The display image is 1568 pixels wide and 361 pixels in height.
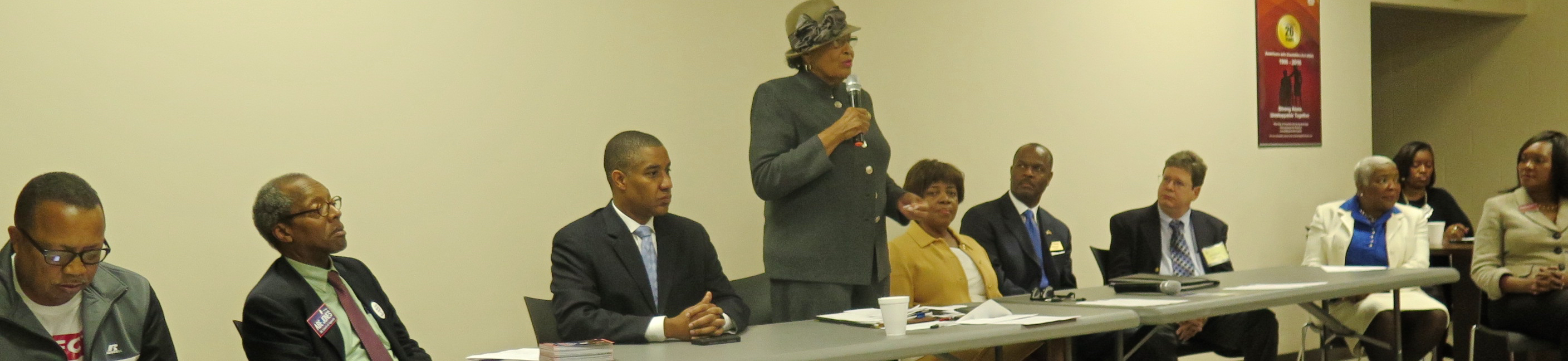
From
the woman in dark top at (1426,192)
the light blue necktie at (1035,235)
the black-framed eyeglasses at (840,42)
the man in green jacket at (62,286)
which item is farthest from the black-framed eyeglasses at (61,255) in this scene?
the woman in dark top at (1426,192)

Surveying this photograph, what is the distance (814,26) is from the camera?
2871mm

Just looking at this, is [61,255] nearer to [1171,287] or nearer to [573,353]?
[573,353]

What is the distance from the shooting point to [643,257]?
267 centimetres

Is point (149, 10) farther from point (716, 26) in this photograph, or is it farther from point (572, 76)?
point (716, 26)

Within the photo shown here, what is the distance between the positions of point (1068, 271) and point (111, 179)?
3169mm

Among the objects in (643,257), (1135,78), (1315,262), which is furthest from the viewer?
(1135,78)

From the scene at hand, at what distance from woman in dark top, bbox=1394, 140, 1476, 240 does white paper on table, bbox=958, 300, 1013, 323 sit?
380cm

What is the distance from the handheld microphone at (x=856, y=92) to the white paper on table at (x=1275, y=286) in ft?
3.93

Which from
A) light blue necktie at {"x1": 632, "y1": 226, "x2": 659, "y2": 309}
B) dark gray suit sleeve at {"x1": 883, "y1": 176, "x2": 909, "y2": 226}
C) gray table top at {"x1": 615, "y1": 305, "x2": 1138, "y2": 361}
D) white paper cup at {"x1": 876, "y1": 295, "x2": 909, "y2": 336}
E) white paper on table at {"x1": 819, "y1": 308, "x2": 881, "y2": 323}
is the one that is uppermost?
dark gray suit sleeve at {"x1": 883, "y1": 176, "x2": 909, "y2": 226}

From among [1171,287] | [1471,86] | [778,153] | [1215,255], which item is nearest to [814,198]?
[778,153]

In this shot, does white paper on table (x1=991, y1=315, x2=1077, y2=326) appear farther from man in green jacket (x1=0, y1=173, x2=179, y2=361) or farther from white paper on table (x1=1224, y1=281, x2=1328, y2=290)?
man in green jacket (x1=0, y1=173, x2=179, y2=361)

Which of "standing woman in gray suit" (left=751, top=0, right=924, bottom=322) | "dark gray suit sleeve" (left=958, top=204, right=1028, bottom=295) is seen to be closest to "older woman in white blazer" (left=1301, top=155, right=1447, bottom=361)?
"dark gray suit sleeve" (left=958, top=204, right=1028, bottom=295)

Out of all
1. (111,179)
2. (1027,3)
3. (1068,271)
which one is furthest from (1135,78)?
(111,179)

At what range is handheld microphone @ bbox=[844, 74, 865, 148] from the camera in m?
2.88
